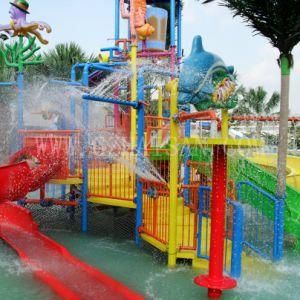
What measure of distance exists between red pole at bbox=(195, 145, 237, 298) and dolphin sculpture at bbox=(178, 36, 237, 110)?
19.8 inches

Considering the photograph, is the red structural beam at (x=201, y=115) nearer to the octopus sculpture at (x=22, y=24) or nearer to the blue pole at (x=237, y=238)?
the blue pole at (x=237, y=238)

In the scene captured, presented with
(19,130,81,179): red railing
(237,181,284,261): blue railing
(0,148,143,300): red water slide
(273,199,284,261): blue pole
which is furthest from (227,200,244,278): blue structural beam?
(19,130,81,179): red railing

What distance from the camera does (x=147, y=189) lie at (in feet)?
21.7

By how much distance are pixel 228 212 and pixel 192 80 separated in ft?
8.35

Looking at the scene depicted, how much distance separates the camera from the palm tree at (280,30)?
6211 millimetres

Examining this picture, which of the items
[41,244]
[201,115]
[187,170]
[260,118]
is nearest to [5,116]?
[187,170]

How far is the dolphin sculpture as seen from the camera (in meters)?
4.37

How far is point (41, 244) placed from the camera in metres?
6.61

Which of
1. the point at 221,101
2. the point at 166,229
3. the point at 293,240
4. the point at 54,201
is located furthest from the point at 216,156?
the point at 54,201

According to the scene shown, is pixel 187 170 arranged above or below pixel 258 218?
above

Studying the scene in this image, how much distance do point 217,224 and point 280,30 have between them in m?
3.22

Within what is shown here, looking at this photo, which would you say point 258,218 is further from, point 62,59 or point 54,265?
point 62,59

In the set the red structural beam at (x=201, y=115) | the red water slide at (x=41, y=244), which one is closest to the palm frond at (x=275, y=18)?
the red structural beam at (x=201, y=115)

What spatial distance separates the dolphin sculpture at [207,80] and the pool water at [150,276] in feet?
7.10
